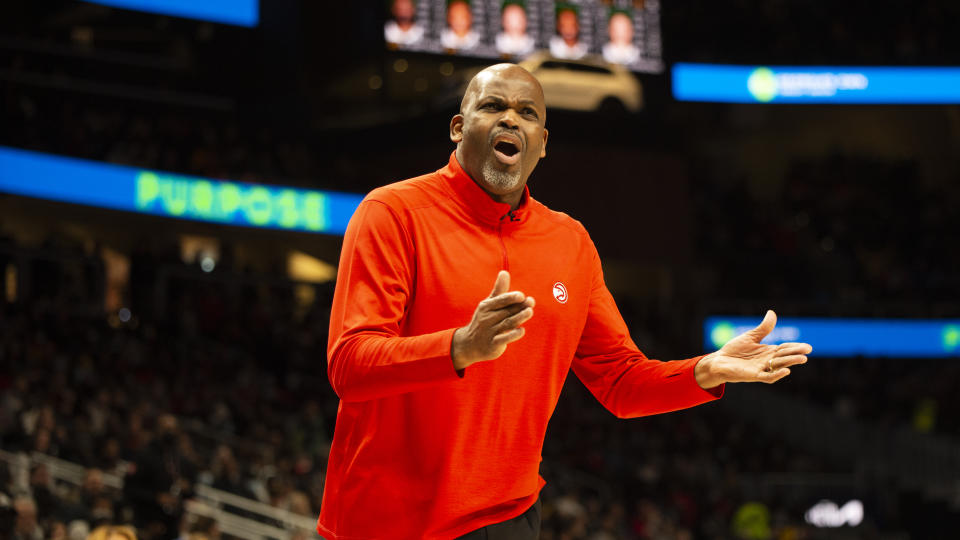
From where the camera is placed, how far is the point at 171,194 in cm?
1684

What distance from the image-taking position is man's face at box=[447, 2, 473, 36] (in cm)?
1720

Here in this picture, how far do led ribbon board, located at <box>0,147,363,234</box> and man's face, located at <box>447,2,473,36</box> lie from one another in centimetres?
308

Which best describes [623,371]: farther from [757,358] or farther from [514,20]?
[514,20]

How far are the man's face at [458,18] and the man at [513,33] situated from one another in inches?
21.0

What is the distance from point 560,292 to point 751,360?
0.49 metres

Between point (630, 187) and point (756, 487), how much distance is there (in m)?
5.92

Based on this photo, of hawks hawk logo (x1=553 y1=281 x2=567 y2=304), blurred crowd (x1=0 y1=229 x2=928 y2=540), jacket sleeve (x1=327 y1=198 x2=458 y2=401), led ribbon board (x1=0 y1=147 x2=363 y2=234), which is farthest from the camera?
led ribbon board (x1=0 y1=147 x2=363 y2=234)

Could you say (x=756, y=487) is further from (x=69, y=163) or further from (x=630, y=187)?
(x=69, y=163)

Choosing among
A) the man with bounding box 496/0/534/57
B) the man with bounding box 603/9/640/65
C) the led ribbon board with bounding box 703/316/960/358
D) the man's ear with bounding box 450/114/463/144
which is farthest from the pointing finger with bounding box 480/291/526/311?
the led ribbon board with bounding box 703/316/960/358

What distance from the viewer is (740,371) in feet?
9.16

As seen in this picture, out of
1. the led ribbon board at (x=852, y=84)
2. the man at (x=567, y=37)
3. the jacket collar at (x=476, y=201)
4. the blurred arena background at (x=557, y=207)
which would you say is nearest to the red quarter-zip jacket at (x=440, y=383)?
the jacket collar at (x=476, y=201)

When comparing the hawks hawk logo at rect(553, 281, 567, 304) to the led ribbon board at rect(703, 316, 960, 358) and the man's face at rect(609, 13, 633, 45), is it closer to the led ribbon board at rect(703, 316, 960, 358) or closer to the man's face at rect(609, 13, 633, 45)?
the man's face at rect(609, 13, 633, 45)

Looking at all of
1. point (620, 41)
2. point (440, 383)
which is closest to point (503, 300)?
point (440, 383)

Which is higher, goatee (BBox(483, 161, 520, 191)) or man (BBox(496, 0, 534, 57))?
man (BBox(496, 0, 534, 57))
